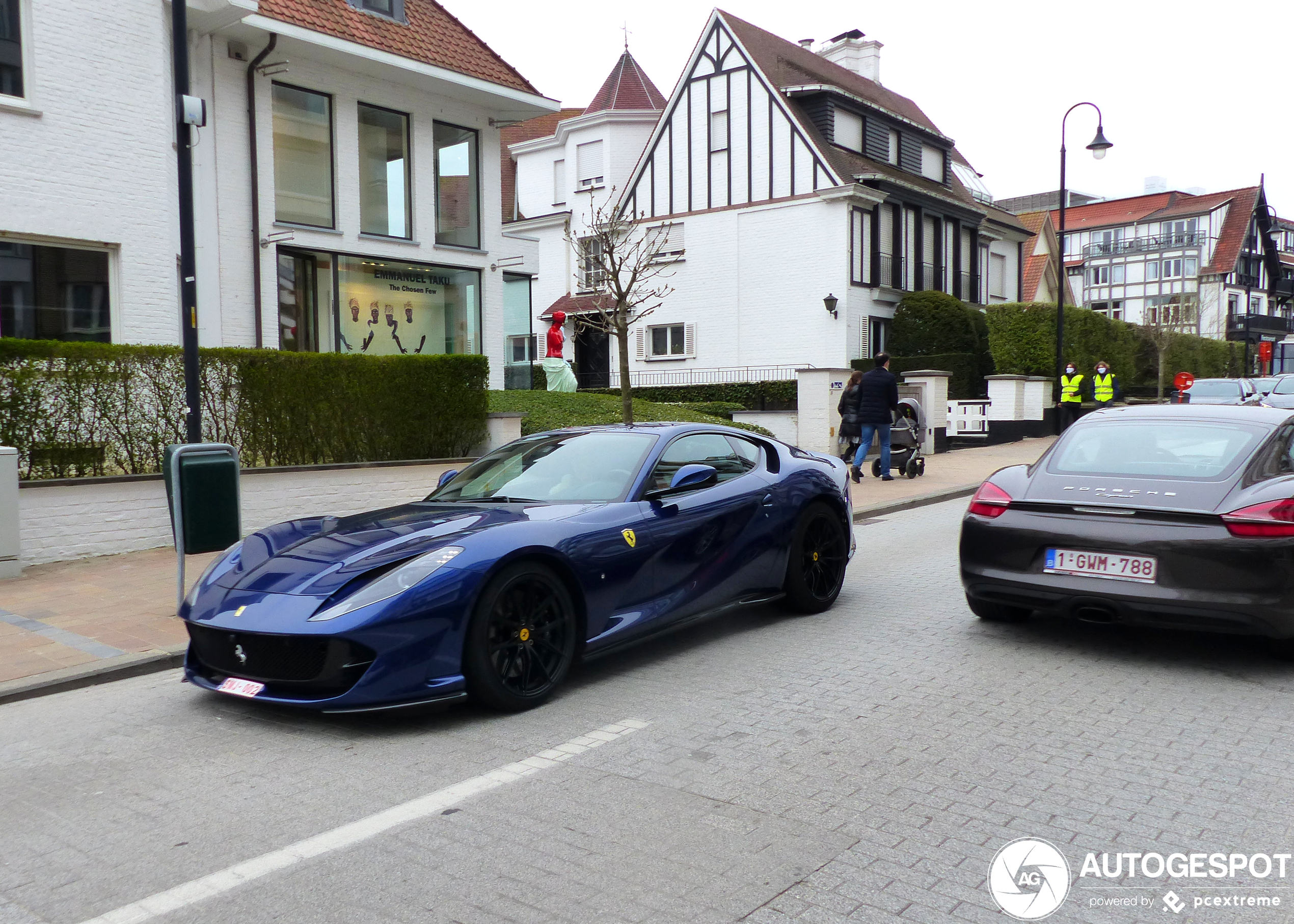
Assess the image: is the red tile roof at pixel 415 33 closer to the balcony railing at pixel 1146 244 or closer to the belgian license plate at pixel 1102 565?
the belgian license plate at pixel 1102 565

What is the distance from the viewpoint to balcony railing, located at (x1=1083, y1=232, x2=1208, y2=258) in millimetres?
72062

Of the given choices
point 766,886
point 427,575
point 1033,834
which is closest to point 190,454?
point 427,575

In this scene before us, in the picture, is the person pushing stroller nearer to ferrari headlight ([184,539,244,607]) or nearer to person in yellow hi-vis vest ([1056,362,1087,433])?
person in yellow hi-vis vest ([1056,362,1087,433])

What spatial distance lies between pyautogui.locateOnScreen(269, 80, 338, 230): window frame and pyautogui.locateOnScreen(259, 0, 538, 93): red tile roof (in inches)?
39.8

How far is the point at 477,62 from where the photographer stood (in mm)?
18531

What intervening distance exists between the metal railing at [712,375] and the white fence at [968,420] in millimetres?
5956

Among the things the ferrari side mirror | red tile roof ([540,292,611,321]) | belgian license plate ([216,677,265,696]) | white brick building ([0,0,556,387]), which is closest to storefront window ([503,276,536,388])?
white brick building ([0,0,556,387])

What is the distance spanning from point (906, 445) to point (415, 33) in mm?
10590

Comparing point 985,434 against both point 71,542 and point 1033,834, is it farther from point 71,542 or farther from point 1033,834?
point 1033,834

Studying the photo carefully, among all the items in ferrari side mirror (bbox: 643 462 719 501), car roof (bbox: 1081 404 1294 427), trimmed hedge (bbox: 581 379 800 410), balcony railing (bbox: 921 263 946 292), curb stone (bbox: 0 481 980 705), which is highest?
balcony railing (bbox: 921 263 946 292)

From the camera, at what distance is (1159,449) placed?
6207 millimetres

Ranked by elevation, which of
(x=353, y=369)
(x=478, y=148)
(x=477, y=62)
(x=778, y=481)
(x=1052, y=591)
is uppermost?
(x=477, y=62)

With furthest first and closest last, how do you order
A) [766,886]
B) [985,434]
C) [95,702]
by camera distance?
[985,434] → [95,702] → [766,886]

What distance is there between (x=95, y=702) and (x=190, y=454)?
1.77 meters
